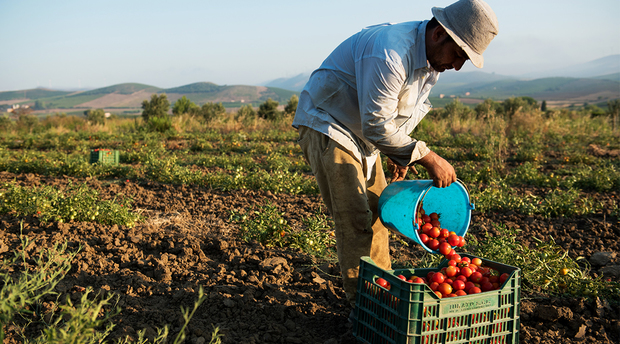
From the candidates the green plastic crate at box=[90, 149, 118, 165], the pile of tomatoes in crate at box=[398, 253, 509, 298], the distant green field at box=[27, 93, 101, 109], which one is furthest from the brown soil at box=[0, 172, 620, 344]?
the distant green field at box=[27, 93, 101, 109]

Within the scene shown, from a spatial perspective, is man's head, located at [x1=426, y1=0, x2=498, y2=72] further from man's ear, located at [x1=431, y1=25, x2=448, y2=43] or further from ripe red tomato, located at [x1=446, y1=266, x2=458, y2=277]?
ripe red tomato, located at [x1=446, y1=266, x2=458, y2=277]

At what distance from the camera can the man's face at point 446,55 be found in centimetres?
220

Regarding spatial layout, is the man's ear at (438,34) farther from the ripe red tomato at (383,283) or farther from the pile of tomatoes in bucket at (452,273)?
the ripe red tomato at (383,283)

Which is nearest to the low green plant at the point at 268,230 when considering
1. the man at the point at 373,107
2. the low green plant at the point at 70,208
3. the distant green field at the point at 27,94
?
the man at the point at 373,107

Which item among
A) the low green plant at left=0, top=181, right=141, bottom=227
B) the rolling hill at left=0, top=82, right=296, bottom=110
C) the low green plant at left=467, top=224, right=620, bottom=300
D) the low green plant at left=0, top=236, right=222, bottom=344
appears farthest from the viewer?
the rolling hill at left=0, top=82, right=296, bottom=110

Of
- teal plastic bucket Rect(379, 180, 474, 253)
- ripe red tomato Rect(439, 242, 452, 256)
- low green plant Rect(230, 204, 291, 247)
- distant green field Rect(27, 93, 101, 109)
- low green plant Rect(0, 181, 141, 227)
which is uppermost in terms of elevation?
distant green field Rect(27, 93, 101, 109)

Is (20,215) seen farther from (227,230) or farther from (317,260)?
(317,260)

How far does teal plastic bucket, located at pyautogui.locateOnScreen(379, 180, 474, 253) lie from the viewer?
237 centimetres

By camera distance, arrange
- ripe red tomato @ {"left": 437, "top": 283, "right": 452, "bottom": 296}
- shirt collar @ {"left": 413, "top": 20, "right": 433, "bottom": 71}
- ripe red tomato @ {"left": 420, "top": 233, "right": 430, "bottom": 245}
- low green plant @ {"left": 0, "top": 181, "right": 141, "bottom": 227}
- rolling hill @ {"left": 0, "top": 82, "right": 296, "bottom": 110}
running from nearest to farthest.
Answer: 1. ripe red tomato @ {"left": 437, "top": 283, "right": 452, "bottom": 296}
2. shirt collar @ {"left": 413, "top": 20, "right": 433, "bottom": 71}
3. ripe red tomato @ {"left": 420, "top": 233, "right": 430, "bottom": 245}
4. low green plant @ {"left": 0, "top": 181, "right": 141, "bottom": 227}
5. rolling hill @ {"left": 0, "top": 82, "right": 296, "bottom": 110}

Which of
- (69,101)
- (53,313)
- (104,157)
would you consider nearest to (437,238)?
(53,313)

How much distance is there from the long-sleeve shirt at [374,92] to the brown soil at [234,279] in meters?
1.09

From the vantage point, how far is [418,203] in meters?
2.56

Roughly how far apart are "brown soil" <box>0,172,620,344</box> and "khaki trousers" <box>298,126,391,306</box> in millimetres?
375

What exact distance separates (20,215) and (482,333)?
4725mm
